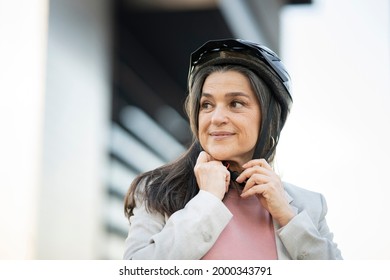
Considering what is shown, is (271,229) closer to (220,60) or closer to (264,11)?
(220,60)

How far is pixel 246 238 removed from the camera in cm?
204

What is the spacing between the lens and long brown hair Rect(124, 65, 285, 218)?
2033 mm

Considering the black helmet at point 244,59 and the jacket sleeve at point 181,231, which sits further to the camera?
the black helmet at point 244,59

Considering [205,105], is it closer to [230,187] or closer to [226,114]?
[226,114]

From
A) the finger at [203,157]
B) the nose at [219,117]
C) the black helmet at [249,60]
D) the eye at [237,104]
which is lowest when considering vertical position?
the finger at [203,157]

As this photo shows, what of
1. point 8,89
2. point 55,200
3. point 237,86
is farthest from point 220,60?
point 55,200

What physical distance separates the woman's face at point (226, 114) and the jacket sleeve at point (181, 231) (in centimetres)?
15

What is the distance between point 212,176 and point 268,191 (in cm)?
14

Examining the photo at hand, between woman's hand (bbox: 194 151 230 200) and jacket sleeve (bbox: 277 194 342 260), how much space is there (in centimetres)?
18

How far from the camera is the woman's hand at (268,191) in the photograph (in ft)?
6.60

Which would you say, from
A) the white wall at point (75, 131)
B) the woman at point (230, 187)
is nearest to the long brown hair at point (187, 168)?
the woman at point (230, 187)

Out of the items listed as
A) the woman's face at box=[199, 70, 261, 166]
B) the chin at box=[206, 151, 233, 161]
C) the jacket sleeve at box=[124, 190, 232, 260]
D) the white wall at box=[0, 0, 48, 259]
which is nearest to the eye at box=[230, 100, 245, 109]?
the woman's face at box=[199, 70, 261, 166]

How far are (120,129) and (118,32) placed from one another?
2.08 feet

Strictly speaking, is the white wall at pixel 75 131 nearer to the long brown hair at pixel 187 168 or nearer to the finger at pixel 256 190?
the long brown hair at pixel 187 168
